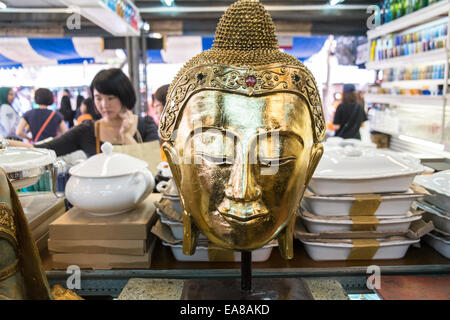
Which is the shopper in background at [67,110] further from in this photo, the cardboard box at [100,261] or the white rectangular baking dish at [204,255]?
the white rectangular baking dish at [204,255]

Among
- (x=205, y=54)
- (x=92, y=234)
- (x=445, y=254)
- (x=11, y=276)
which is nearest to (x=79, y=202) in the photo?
(x=92, y=234)

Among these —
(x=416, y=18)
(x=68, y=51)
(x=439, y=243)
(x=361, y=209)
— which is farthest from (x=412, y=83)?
(x=68, y=51)

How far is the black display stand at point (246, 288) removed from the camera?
94 centimetres

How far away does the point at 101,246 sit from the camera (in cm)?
111

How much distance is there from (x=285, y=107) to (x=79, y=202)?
727 millimetres

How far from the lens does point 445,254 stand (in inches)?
44.9

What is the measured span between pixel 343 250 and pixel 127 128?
1385 millimetres

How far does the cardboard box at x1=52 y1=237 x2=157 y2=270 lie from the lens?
111 centimetres

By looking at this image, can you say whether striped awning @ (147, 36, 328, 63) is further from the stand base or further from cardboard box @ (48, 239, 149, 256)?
the stand base

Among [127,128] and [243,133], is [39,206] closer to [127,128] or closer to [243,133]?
[127,128]

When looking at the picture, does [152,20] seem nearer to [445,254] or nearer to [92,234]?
[92,234]

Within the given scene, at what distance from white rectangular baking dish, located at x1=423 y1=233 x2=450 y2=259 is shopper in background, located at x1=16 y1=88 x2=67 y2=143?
2520 mm

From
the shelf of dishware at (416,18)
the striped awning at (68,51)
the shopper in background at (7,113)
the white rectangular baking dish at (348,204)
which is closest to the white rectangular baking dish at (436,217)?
the white rectangular baking dish at (348,204)

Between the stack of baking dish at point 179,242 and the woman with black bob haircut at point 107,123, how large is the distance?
37.2 inches
